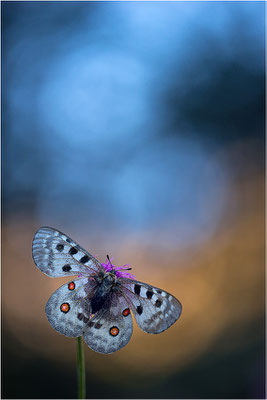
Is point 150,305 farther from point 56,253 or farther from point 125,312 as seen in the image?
point 56,253

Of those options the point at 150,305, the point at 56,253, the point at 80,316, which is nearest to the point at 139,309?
the point at 150,305

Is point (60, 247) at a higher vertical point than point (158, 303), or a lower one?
higher

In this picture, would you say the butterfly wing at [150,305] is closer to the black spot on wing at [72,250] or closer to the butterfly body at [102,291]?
the butterfly body at [102,291]

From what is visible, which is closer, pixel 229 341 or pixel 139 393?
pixel 139 393

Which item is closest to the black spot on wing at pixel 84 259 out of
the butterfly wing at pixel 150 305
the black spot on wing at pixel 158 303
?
the butterfly wing at pixel 150 305

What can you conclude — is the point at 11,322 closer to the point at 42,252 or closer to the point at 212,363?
the point at 212,363

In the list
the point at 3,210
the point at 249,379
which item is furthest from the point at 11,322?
the point at 249,379

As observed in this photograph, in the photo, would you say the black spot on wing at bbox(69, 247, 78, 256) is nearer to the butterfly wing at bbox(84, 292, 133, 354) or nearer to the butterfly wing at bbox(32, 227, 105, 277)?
the butterfly wing at bbox(32, 227, 105, 277)
